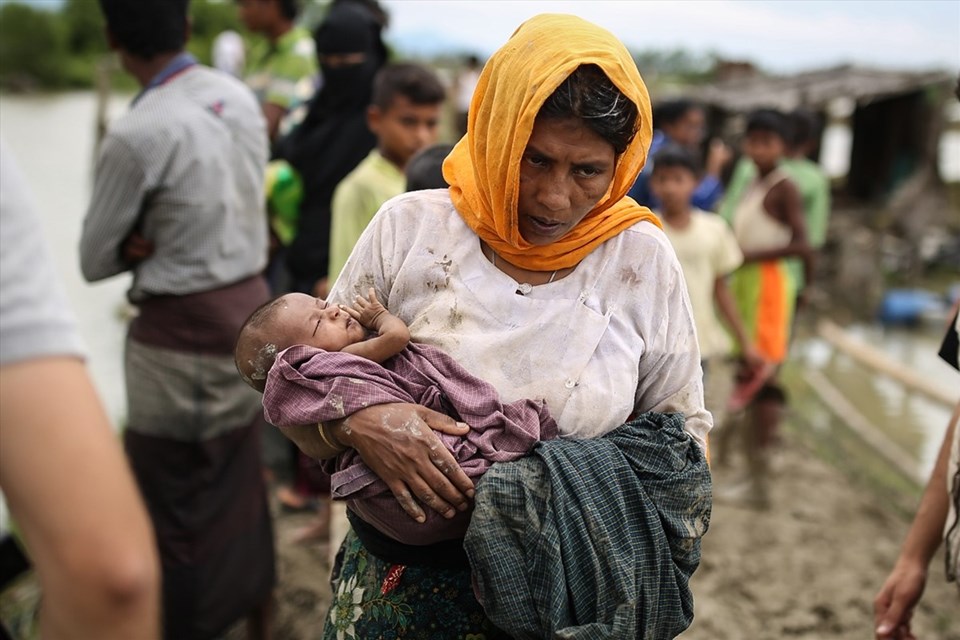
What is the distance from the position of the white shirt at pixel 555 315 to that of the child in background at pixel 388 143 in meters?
1.44

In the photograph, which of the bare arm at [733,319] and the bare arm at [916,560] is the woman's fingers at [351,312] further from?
the bare arm at [733,319]

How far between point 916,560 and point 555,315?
3.88 feet

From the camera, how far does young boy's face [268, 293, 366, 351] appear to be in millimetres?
1759

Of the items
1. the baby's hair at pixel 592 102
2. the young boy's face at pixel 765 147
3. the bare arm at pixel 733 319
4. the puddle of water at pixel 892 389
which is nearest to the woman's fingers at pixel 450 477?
the baby's hair at pixel 592 102

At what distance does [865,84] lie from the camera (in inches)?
550

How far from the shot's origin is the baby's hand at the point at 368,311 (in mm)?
1765

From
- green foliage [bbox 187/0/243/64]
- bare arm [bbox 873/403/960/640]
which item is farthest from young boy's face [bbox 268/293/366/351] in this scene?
green foliage [bbox 187/0/243/64]

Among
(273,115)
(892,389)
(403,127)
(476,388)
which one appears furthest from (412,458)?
(892,389)

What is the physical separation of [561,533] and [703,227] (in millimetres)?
3064

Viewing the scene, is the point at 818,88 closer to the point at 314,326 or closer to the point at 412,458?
the point at 314,326

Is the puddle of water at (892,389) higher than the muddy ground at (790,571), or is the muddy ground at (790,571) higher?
the muddy ground at (790,571)

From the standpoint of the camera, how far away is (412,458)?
160 cm

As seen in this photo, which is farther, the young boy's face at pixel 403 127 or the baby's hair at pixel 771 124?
the baby's hair at pixel 771 124

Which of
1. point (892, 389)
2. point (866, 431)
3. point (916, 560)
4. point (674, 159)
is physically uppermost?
point (674, 159)
